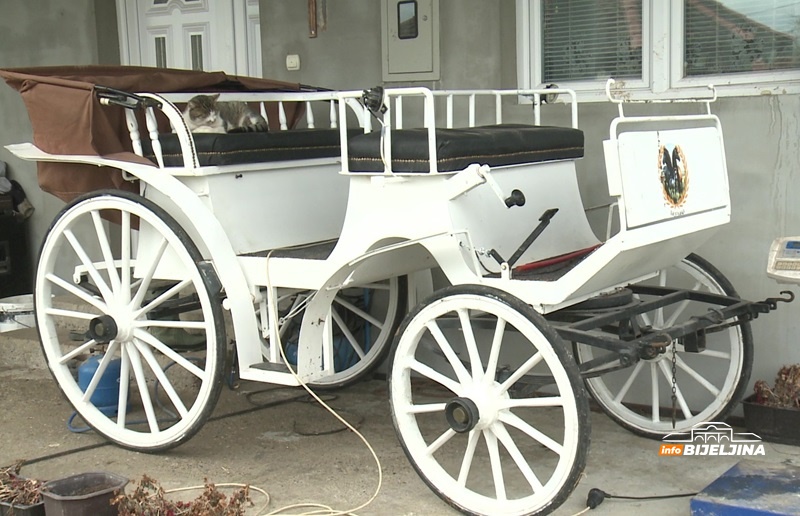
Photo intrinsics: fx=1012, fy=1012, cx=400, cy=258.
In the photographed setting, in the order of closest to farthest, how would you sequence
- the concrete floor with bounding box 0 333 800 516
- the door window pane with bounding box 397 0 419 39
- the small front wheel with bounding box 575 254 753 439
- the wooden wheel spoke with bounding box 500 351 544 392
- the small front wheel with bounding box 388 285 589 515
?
the small front wheel with bounding box 388 285 589 515 → the wooden wheel spoke with bounding box 500 351 544 392 → the concrete floor with bounding box 0 333 800 516 → the small front wheel with bounding box 575 254 753 439 → the door window pane with bounding box 397 0 419 39

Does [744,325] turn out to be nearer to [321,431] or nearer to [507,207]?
[507,207]

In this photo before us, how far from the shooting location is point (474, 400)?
133 inches

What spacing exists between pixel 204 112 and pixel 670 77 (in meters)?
2.09

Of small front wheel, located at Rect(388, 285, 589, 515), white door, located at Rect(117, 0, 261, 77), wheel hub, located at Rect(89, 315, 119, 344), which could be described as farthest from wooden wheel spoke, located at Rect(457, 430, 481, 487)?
white door, located at Rect(117, 0, 261, 77)

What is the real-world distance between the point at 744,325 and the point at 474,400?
51.6 inches

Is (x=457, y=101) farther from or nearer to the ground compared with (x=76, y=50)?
nearer to the ground

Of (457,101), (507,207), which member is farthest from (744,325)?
(457,101)

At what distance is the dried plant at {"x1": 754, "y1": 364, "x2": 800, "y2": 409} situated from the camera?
13.5ft

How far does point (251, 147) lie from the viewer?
4.16 m

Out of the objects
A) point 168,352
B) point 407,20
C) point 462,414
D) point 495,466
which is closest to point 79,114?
point 168,352

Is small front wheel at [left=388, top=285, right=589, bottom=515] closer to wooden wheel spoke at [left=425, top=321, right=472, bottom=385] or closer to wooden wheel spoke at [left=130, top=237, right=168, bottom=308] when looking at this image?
wooden wheel spoke at [left=425, top=321, right=472, bottom=385]

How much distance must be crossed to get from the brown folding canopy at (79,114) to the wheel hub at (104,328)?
583 millimetres

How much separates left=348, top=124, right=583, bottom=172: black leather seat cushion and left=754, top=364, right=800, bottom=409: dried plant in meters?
1.30

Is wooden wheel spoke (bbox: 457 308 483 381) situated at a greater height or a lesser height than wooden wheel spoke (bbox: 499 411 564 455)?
greater
